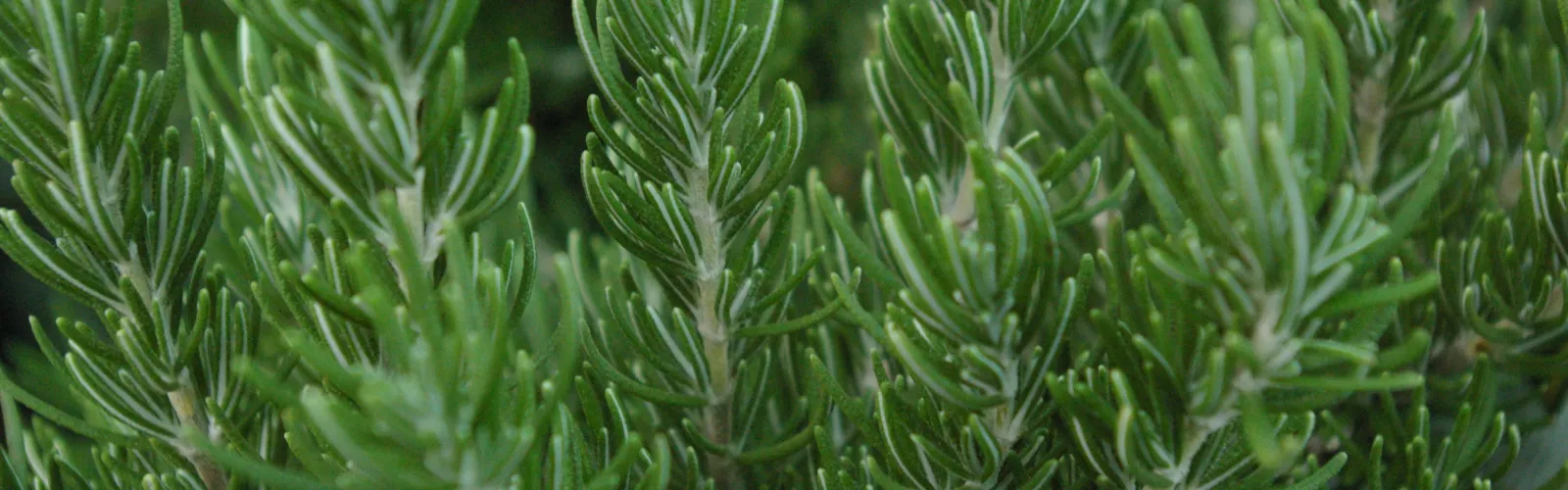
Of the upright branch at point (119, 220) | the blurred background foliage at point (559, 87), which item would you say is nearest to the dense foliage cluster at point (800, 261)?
the upright branch at point (119, 220)

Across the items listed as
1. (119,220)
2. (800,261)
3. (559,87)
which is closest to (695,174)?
(800,261)

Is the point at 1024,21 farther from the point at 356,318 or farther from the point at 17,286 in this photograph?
the point at 17,286

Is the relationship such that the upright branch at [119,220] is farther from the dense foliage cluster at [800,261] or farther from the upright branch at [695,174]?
the upright branch at [695,174]

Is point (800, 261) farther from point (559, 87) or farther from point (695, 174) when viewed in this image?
Answer: point (559, 87)

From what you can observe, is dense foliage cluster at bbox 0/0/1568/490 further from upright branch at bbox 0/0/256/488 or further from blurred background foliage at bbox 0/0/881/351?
blurred background foliage at bbox 0/0/881/351

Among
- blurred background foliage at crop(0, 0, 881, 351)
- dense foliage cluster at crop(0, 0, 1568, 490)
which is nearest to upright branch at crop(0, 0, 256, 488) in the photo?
dense foliage cluster at crop(0, 0, 1568, 490)

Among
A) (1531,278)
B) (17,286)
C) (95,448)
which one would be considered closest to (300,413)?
(95,448)

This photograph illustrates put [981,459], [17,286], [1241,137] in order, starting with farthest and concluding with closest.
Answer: [17,286] < [981,459] < [1241,137]

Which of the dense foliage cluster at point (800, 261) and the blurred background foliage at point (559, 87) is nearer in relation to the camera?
the dense foliage cluster at point (800, 261)
